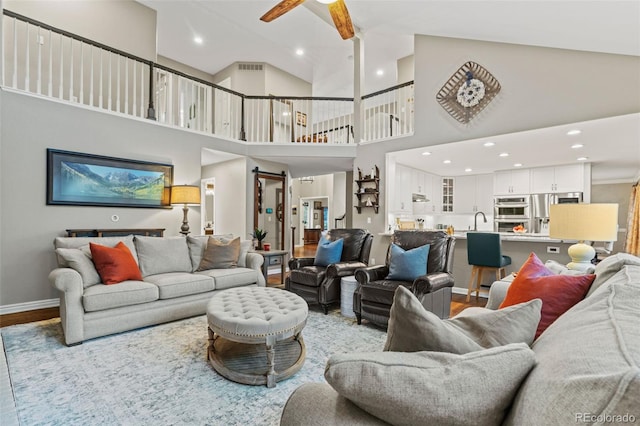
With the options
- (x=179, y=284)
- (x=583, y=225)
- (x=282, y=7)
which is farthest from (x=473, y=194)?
(x=179, y=284)

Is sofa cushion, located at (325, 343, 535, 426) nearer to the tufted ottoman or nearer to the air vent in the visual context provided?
the tufted ottoman

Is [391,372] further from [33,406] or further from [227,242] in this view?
[227,242]

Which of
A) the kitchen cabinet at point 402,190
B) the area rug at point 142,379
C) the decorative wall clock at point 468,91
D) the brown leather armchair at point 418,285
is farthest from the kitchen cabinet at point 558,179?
the area rug at point 142,379

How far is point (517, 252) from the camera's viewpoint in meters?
4.43

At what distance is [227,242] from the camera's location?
431cm

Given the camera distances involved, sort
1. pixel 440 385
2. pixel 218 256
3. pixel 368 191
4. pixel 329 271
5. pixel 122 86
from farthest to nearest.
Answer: pixel 368 191 → pixel 122 86 → pixel 218 256 → pixel 329 271 → pixel 440 385

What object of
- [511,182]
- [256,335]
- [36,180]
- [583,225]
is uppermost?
[511,182]

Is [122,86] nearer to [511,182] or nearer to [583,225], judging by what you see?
[583,225]

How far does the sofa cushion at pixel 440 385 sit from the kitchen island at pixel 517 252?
366 centimetres

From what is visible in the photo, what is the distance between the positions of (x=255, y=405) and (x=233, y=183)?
5.34 m

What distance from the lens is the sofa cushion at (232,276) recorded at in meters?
3.79

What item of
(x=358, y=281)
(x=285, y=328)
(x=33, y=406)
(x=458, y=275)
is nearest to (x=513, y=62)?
(x=458, y=275)

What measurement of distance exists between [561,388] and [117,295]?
3.43 meters

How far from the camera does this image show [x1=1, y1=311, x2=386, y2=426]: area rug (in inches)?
72.1
